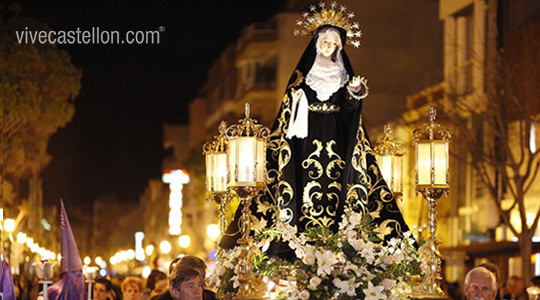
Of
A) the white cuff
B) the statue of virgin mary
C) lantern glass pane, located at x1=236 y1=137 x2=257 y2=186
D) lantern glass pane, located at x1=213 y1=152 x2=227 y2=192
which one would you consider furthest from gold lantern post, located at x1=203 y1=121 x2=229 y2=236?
lantern glass pane, located at x1=236 y1=137 x2=257 y2=186

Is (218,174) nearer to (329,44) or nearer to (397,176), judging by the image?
(397,176)

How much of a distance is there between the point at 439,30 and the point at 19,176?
75.2 feet

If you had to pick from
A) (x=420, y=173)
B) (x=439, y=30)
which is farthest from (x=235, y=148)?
(x=439, y=30)

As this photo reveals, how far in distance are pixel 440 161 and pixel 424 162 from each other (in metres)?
0.14

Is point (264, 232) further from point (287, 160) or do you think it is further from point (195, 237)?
point (195, 237)

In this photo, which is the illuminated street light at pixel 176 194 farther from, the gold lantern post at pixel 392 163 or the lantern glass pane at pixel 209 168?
the lantern glass pane at pixel 209 168

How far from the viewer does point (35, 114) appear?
1278 inches

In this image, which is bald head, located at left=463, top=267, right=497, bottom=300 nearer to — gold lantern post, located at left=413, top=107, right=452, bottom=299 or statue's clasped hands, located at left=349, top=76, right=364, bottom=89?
gold lantern post, located at left=413, top=107, right=452, bottom=299

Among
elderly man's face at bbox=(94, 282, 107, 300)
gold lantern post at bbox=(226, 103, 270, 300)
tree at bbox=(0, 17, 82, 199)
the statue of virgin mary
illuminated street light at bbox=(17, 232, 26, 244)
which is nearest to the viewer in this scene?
gold lantern post at bbox=(226, 103, 270, 300)

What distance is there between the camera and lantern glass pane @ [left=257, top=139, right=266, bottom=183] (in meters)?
9.84

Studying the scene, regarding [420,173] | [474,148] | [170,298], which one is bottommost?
[170,298]

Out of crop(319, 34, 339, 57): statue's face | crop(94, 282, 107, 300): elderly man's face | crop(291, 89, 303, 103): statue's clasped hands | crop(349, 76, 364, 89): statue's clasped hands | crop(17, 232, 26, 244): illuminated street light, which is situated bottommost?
crop(94, 282, 107, 300): elderly man's face

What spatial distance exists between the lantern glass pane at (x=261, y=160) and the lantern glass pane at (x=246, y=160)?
5cm

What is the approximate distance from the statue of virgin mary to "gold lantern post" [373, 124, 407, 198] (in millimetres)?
1496
